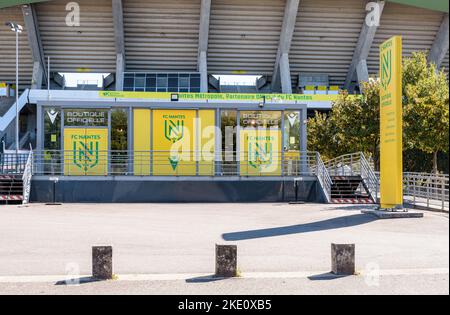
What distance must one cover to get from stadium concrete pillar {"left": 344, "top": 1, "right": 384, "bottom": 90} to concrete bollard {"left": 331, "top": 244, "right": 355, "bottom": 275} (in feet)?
124

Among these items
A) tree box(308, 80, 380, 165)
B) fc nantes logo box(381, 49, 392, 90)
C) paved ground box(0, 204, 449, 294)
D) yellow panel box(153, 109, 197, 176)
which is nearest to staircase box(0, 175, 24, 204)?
paved ground box(0, 204, 449, 294)

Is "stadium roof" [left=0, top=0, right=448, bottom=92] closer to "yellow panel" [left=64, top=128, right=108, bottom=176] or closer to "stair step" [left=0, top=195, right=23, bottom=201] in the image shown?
"yellow panel" [left=64, top=128, right=108, bottom=176]

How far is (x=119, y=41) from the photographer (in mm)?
44062

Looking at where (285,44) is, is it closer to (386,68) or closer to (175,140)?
(175,140)

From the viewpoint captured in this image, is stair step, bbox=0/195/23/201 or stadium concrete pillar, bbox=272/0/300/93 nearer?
stair step, bbox=0/195/23/201

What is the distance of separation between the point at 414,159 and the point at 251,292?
26.1 m

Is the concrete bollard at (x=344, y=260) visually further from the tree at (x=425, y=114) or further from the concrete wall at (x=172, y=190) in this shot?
the concrete wall at (x=172, y=190)

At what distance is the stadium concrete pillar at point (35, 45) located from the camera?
41625 mm

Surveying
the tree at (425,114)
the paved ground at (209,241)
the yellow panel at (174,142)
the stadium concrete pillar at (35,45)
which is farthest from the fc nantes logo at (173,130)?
the stadium concrete pillar at (35,45)

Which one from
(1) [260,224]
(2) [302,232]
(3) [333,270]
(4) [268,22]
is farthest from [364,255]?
(4) [268,22]

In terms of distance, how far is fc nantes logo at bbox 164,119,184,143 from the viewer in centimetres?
2253

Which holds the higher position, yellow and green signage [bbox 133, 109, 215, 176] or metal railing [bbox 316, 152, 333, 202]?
yellow and green signage [bbox 133, 109, 215, 176]

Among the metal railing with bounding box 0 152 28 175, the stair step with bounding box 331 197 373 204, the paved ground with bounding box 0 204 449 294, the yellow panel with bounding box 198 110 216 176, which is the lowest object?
the paved ground with bounding box 0 204 449 294

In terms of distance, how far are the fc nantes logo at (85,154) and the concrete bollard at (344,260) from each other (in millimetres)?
15800
